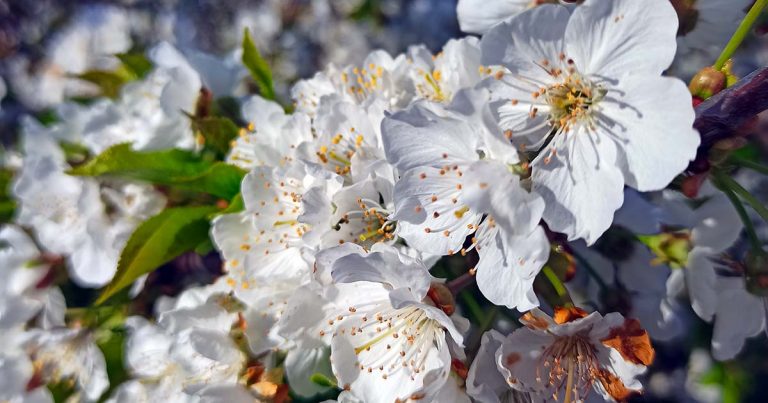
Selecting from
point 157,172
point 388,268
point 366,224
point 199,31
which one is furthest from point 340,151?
point 199,31

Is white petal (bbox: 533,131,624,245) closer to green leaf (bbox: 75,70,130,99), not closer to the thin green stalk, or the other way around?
the thin green stalk

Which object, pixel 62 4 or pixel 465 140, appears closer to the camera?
pixel 465 140

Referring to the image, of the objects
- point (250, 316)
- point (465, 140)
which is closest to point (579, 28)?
point (465, 140)

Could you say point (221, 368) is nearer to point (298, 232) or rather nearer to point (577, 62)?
point (298, 232)

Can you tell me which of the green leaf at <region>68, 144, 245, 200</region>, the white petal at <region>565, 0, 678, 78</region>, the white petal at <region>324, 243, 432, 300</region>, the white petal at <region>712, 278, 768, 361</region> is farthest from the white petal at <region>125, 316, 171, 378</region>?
the white petal at <region>712, 278, 768, 361</region>

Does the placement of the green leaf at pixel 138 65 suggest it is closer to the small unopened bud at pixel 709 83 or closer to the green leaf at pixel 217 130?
the green leaf at pixel 217 130

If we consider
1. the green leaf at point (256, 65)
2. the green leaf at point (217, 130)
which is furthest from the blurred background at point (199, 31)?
the green leaf at point (217, 130)

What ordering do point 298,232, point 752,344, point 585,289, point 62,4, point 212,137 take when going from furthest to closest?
point 62,4 < point 752,344 < point 585,289 < point 212,137 < point 298,232
